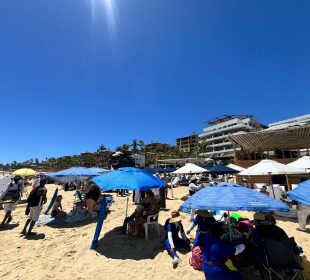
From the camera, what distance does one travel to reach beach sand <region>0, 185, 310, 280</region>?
15.4 feet

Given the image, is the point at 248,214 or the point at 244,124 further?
the point at 244,124

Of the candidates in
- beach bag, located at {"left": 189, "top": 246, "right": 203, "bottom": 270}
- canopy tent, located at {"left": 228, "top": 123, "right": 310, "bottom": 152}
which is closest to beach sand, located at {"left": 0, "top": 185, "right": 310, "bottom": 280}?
beach bag, located at {"left": 189, "top": 246, "right": 203, "bottom": 270}

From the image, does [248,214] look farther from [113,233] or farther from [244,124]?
[244,124]

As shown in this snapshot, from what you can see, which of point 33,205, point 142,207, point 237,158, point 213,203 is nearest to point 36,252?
point 33,205

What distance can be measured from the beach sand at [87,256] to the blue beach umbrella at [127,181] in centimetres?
168

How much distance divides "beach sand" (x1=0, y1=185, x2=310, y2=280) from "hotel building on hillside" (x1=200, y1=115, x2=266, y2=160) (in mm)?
68421

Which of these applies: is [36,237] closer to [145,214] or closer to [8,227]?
[8,227]

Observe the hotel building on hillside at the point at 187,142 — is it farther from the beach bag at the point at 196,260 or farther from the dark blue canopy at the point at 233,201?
the dark blue canopy at the point at 233,201

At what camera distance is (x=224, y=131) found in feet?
260

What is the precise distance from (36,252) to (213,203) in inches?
199

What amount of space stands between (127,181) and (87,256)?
6.92 feet

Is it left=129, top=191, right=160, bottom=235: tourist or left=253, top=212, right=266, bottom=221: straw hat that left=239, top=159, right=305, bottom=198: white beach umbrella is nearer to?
left=253, top=212, right=266, bottom=221: straw hat

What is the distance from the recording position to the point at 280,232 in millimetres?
4043

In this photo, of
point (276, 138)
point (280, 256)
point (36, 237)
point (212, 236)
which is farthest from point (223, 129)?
point (212, 236)
